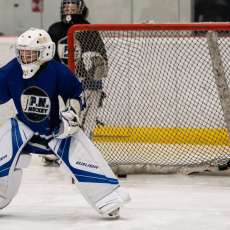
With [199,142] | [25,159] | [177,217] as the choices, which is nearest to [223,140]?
[199,142]

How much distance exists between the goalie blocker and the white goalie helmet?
26cm

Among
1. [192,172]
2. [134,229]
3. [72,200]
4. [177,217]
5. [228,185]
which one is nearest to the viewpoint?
[134,229]

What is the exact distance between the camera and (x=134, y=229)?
4.14m

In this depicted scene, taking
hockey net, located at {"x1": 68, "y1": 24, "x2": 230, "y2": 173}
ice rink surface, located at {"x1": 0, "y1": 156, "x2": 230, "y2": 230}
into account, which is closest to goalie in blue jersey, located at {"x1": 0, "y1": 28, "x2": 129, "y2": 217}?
ice rink surface, located at {"x1": 0, "y1": 156, "x2": 230, "y2": 230}

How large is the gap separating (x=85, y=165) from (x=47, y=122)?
26 centimetres

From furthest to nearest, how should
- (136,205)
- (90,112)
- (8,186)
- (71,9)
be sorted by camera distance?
(71,9), (90,112), (136,205), (8,186)

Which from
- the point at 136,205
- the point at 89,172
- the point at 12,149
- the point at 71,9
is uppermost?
the point at 71,9

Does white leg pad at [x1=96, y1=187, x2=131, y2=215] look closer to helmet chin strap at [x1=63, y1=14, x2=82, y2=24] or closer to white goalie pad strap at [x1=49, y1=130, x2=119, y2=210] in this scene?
white goalie pad strap at [x1=49, y1=130, x2=119, y2=210]

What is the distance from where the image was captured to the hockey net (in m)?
5.67

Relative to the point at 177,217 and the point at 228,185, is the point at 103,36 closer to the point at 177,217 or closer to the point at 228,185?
the point at 228,185

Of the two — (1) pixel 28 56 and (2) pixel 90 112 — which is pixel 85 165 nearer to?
(1) pixel 28 56

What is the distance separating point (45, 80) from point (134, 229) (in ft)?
2.56

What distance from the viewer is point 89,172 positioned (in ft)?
14.0

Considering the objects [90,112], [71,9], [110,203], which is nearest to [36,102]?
[110,203]
